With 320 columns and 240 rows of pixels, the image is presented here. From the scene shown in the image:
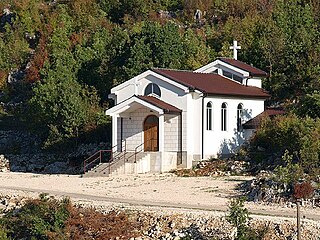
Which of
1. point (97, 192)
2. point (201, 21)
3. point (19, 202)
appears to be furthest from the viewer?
point (201, 21)

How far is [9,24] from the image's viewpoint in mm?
68562

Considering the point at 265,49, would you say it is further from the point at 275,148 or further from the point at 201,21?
the point at 201,21

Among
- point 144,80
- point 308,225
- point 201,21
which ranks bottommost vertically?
point 308,225

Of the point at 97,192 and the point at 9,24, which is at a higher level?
the point at 9,24

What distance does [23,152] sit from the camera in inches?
1895

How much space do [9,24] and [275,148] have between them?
125 feet

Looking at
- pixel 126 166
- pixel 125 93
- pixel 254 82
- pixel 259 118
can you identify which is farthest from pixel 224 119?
pixel 126 166

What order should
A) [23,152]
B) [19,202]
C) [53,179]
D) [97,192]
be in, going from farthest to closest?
[23,152] < [53,179] < [97,192] < [19,202]

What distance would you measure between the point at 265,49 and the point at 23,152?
14.0 m

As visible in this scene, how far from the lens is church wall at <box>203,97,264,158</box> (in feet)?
127

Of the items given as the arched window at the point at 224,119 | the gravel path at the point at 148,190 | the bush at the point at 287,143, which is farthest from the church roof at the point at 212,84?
the gravel path at the point at 148,190

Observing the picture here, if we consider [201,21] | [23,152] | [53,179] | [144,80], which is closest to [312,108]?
[144,80]

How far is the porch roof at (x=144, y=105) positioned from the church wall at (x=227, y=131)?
171 cm

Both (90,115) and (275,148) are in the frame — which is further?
(90,115)
